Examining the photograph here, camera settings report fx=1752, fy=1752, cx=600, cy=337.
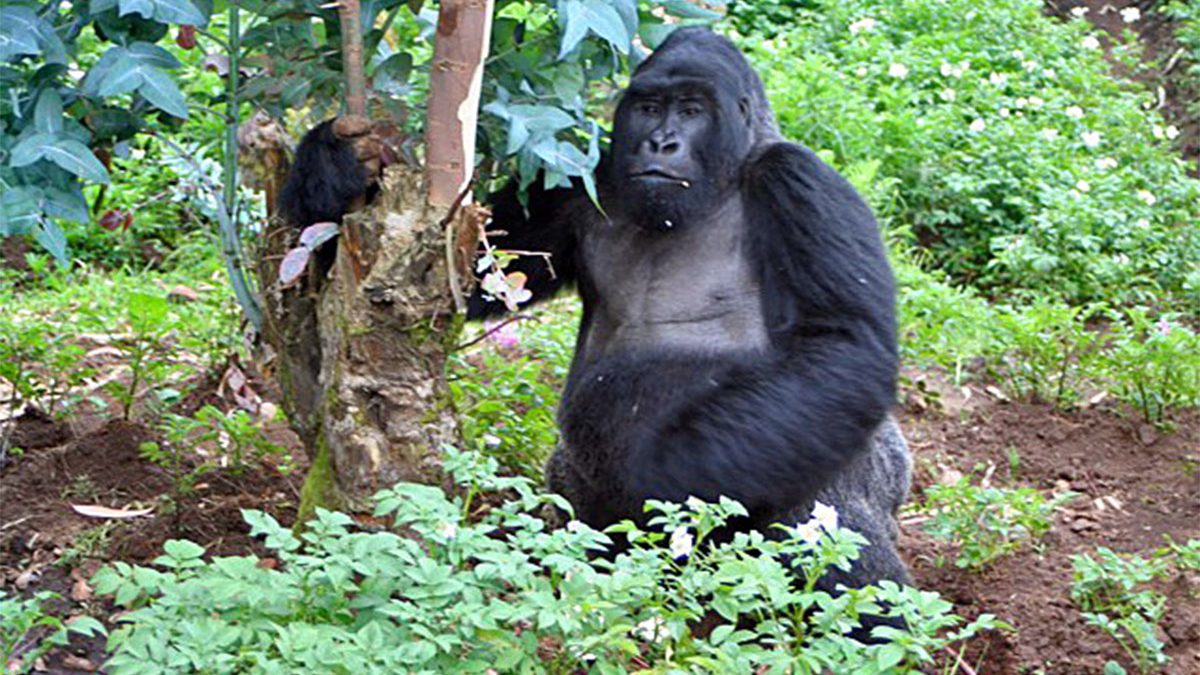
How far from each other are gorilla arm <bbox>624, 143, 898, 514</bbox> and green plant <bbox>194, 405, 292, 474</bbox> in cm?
99

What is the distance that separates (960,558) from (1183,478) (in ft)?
3.66

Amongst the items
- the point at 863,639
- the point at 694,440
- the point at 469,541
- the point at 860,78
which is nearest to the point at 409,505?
the point at 469,541

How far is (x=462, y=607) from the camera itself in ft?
8.33

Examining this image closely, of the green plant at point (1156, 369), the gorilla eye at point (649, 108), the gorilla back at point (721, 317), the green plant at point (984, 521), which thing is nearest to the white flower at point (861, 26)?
the green plant at point (1156, 369)

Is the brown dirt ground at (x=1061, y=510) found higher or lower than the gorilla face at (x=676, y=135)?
lower

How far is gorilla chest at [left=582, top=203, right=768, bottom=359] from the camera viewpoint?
4.32m

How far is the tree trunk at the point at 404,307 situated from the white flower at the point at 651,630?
1.00 meters

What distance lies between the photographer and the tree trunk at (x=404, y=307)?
3604mm

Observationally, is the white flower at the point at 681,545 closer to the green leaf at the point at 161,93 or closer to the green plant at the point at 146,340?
the green leaf at the point at 161,93

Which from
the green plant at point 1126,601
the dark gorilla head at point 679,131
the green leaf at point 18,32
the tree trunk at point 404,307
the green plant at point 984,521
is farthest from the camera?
the green plant at point 984,521

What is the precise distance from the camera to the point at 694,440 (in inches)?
159

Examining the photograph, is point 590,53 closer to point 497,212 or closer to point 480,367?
point 497,212

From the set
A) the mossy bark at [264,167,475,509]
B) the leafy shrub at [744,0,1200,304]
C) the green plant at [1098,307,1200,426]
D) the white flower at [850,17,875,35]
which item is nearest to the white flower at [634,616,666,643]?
the mossy bark at [264,167,475,509]

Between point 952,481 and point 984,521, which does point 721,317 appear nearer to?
point 984,521
